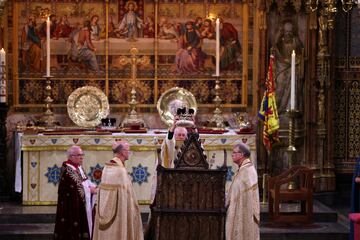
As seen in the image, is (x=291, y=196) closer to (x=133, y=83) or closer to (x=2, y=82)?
(x=133, y=83)

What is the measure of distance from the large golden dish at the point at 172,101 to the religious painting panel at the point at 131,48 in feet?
0.90

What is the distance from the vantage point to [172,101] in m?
14.5

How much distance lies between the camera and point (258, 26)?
47.9 ft

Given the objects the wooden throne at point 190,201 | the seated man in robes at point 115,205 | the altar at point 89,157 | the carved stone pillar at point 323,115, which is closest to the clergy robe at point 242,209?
the wooden throne at point 190,201

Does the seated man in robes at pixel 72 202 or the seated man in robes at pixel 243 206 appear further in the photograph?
the seated man in robes at pixel 72 202

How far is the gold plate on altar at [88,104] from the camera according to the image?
14.3 meters

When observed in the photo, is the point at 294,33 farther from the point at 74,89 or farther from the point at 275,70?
the point at 74,89

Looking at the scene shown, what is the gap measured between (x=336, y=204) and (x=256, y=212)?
5.41 metres

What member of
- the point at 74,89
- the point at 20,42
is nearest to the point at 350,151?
the point at 74,89

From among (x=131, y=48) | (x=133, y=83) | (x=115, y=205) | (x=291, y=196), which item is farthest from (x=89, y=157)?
(x=115, y=205)

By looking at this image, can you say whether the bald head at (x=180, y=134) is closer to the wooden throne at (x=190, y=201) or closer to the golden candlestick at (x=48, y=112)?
the wooden throne at (x=190, y=201)

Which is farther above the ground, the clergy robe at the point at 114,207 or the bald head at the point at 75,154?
the bald head at the point at 75,154

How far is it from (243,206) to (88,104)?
18.6 ft

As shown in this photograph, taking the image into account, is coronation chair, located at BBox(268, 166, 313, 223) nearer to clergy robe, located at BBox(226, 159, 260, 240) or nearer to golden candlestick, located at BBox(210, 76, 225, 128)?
golden candlestick, located at BBox(210, 76, 225, 128)
